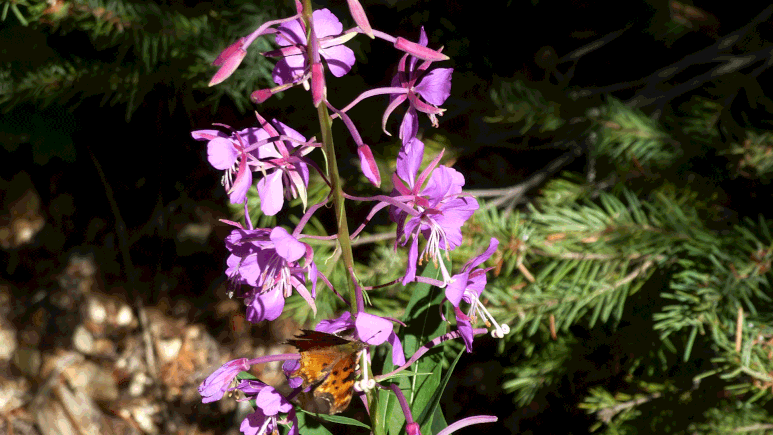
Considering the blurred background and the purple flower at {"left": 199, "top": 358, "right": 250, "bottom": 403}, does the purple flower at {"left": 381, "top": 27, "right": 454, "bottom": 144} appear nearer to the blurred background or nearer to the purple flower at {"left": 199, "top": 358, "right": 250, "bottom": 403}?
the purple flower at {"left": 199, "top": 358, "right": 250, "bottom": 403}

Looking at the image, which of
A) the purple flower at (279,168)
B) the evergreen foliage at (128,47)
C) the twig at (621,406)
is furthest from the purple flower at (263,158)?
the twig at (621,406)

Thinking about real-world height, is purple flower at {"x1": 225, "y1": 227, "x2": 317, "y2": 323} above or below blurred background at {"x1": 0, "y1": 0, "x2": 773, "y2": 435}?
above

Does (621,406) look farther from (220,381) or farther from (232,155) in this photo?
(232,155)

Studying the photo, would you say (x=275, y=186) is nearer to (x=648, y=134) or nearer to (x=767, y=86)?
(x=648, y=134)

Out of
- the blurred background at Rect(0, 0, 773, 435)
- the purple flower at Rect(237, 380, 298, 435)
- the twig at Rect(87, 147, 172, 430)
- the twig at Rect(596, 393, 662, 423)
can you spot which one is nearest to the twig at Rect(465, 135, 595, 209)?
the blurred background at Rect(0, 0, 773, 435)

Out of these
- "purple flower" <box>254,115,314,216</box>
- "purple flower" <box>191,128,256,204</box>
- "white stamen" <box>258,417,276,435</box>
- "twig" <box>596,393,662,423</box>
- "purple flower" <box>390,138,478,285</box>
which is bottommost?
"twig" <box>596,393,662,423</box>

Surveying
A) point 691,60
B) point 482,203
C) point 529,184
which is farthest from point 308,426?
point 691,60

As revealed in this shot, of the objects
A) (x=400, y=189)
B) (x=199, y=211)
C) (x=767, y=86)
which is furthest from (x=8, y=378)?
(x=767, y=86)
